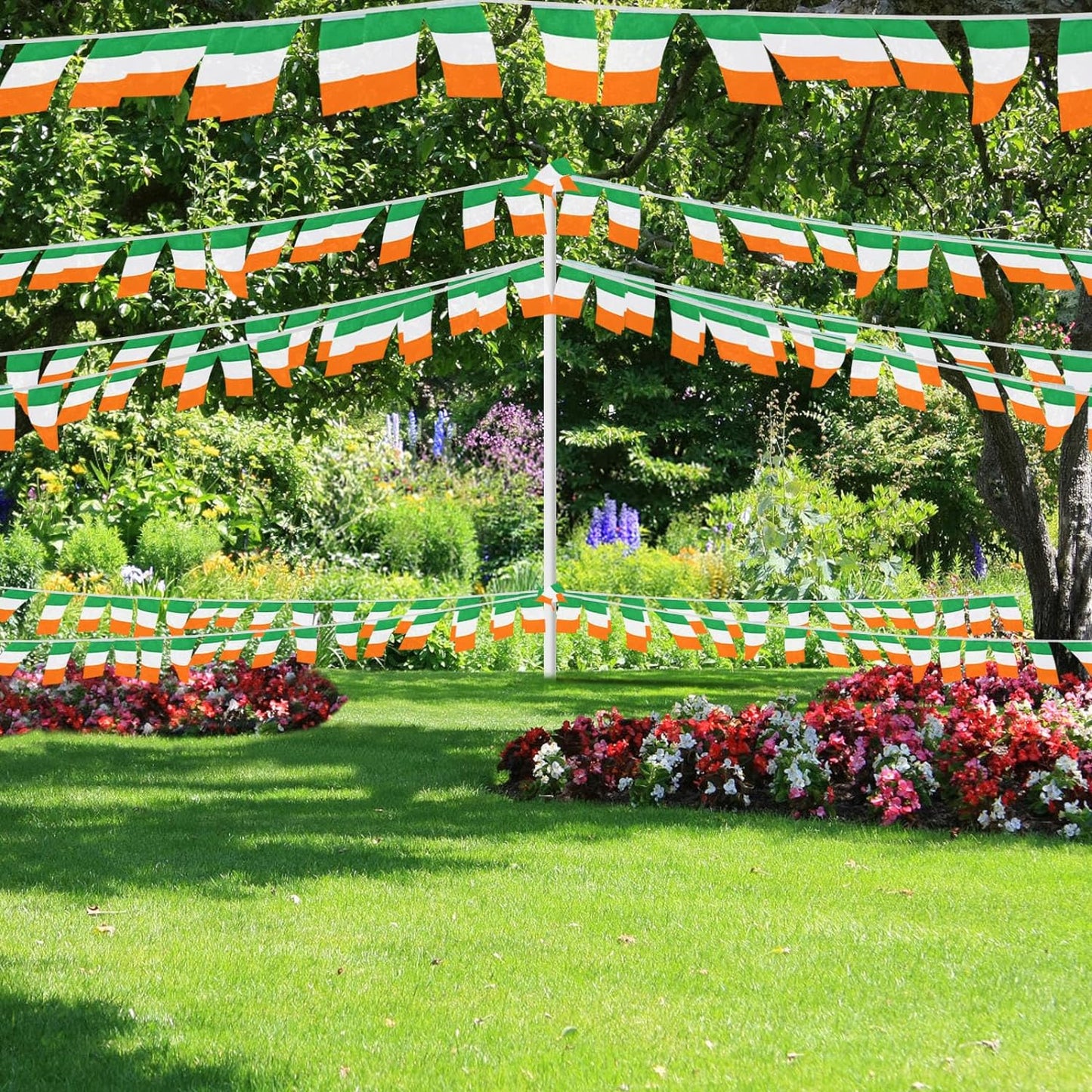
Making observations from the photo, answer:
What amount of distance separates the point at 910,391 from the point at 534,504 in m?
10.4

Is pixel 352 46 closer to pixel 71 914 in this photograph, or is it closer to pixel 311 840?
pixel 71 914

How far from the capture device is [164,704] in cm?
817

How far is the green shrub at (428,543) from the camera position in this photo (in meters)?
13.8

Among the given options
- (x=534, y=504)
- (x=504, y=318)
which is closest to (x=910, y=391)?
(x=504, y=318)

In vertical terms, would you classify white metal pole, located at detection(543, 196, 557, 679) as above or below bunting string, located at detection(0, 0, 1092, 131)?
below

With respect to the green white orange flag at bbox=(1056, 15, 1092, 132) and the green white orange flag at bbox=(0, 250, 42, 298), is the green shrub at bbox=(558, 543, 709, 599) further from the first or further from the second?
the green white orange flag at bbox=(1056, 15, 1092, 132)

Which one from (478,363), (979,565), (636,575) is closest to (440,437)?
(636,575)

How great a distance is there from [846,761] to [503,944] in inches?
96.4

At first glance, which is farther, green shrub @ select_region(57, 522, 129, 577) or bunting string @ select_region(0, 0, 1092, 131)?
green shrub @ select_region(57, 522, 129, 577)

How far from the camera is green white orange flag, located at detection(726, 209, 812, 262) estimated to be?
5848 mm

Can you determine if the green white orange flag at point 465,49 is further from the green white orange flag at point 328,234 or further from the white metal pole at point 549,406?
the green white orange flag at point 328,234

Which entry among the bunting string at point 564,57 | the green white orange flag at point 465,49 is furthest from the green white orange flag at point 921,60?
the green white orange flag at point 465,49

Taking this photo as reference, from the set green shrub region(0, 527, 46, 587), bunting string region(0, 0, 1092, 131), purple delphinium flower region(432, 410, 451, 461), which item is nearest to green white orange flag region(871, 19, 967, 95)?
bunting string region(0, 0, 1092, 131)

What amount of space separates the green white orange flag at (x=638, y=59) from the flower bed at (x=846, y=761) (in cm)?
346
